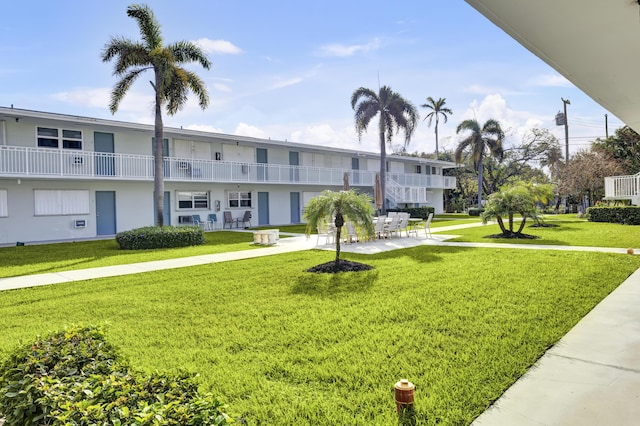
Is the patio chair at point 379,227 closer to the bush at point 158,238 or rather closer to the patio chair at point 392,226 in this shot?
the patio chair at point 392,226

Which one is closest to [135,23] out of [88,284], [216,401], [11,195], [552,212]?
[11,195]

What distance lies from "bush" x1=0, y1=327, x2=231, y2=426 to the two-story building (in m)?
16.6

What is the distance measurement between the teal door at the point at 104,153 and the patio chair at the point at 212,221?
6.23 m

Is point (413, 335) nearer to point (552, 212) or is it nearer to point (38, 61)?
point (38, 61)

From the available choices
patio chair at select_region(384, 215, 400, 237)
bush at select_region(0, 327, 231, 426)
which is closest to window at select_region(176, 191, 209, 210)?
patio chair at select_region(384, 215, 400, 237)

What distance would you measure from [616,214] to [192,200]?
2578cm

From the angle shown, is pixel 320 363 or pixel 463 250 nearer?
pixel 320 363

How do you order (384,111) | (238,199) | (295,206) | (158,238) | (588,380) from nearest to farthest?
(588,380)
(158,238)
(238,199)
(384,111)
(295,206)

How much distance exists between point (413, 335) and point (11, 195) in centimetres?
1969

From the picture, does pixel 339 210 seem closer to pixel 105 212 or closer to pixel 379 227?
pixel 379 227

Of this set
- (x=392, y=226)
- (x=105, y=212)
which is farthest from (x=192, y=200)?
(x=392, y=226)

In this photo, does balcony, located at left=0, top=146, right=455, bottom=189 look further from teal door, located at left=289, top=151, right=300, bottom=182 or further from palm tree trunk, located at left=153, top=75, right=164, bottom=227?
palm tree trunk, located at left=153, top=75, right=164, bottom=227

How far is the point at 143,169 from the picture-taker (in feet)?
66.1

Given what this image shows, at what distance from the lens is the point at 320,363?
4.29m
